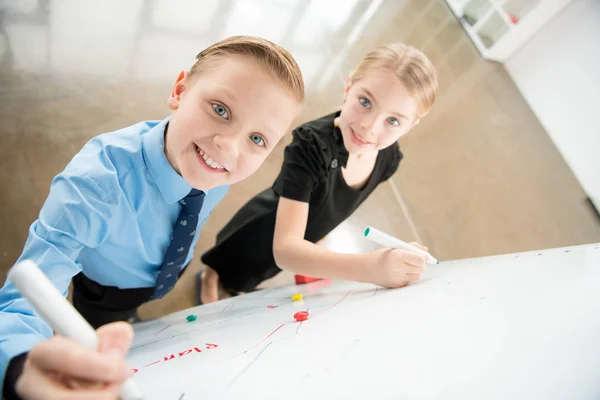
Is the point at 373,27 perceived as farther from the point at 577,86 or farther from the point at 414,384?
the point at 414,384

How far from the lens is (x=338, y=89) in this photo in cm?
139

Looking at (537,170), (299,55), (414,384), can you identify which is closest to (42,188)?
(414,384)

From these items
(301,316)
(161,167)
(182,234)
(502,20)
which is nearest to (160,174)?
(161,167)

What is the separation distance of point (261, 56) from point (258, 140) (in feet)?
0.34

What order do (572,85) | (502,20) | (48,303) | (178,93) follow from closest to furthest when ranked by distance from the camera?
(48,303) → (178,93) → (572,85) → (502,20)

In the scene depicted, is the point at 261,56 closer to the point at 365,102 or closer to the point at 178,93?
the point at 178,93

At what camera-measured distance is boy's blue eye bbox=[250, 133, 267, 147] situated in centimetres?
46

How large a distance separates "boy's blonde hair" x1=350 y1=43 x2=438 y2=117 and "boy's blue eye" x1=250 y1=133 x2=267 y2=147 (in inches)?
11.9

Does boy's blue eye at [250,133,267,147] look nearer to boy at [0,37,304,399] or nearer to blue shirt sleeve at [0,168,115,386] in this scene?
boy at [0,37,304,399]

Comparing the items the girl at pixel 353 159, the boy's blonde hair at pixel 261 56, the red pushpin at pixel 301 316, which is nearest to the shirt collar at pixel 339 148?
the girl at pixel 353 159

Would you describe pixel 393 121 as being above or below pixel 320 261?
above

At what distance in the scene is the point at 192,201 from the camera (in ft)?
1.78

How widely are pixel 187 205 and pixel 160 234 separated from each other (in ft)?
0.20

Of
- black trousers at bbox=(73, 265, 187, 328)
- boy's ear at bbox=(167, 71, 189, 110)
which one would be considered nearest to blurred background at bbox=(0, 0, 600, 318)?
black trousers at bbox=(73, 265, 187, 328)
